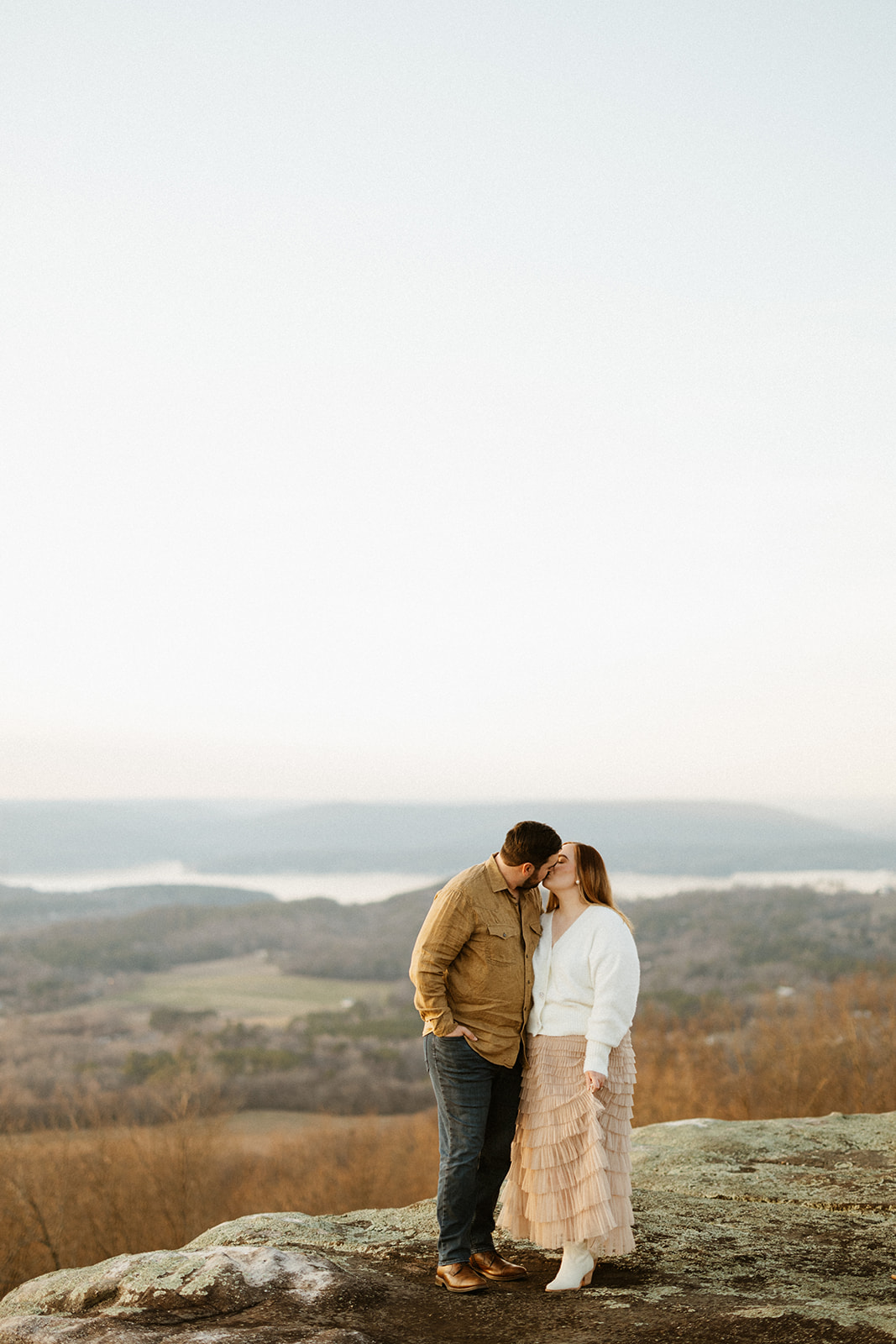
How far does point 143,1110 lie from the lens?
56.1m

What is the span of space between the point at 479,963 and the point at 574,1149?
103 centimetres

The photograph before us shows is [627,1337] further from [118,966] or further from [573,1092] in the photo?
[118,966]

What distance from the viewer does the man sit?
5.18 m

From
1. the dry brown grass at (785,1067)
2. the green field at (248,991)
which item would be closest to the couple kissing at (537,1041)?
the dry brown grass at (785,1067)

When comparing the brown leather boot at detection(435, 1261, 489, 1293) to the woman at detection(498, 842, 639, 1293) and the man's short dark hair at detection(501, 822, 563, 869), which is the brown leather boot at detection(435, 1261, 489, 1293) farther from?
the man's short dark hair at detection(501, 822, 563, 869)

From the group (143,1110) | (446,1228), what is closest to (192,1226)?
(143,1110)

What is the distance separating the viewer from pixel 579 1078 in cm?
521

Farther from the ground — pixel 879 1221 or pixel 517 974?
pixel 517 974

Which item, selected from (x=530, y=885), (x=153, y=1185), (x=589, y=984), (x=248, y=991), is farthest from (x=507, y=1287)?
(x=248, y=991)

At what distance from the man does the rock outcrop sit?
445 millimetres

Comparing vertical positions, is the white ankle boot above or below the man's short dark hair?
below

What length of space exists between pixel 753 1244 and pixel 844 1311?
61.1 inches

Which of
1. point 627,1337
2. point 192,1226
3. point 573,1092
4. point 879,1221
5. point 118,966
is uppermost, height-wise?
point 573,1092

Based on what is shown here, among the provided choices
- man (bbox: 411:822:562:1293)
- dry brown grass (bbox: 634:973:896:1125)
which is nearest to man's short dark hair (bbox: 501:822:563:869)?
man (bbox: 411:822:562:1293)
